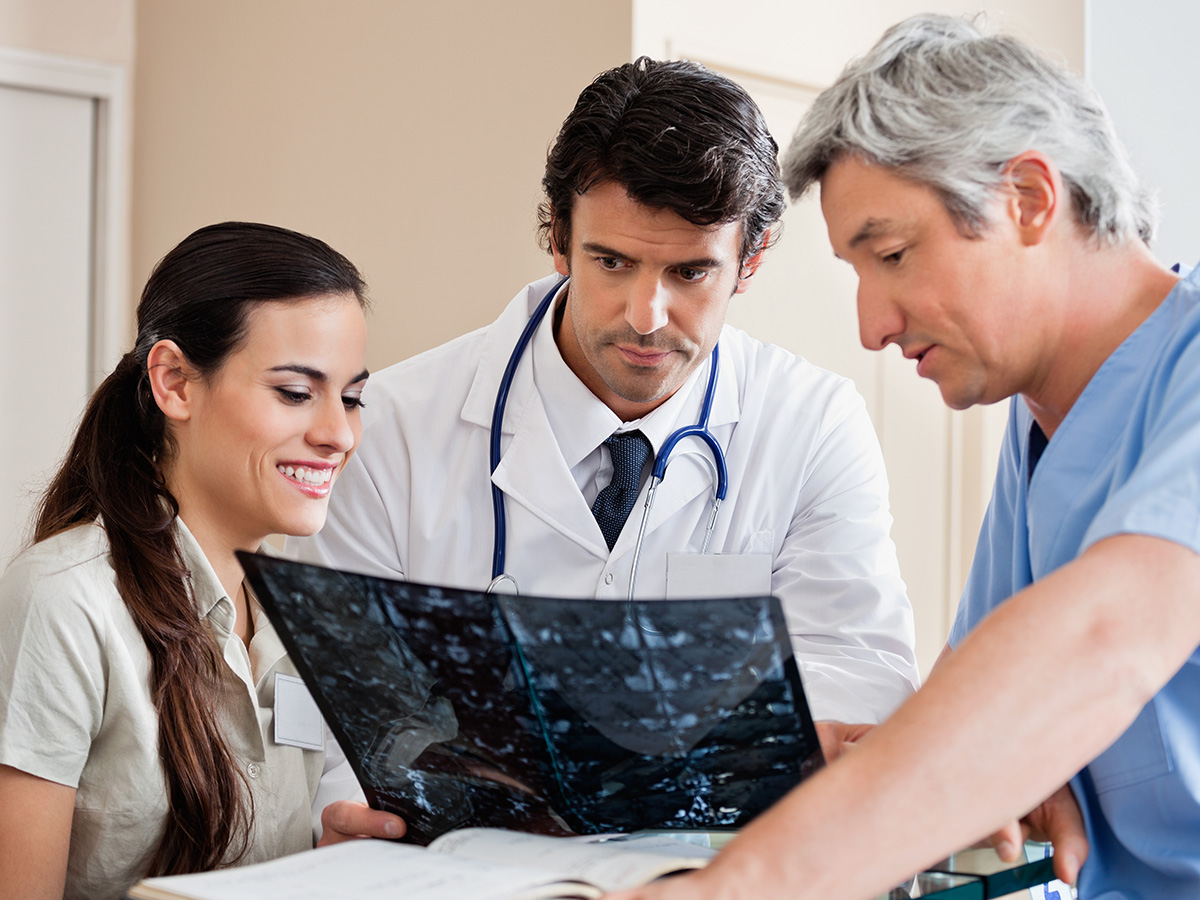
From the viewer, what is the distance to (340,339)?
4.59 ft

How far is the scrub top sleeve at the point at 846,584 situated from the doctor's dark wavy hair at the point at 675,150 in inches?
13.0

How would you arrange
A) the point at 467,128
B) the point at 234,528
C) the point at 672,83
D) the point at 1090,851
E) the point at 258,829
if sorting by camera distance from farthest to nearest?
the point at 467,128 → the point at 672,83 → the point at 234,528 → the point at 258,829 → the point at 1090,851

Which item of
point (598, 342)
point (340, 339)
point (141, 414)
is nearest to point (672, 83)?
point (598, 342)

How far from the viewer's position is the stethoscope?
5.53 ft

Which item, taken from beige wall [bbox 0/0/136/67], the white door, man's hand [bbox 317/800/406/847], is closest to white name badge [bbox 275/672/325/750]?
man's hand [bbox 317/800/406/847]

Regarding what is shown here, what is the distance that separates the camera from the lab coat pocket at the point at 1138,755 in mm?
938

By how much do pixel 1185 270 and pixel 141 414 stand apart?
1116 mm

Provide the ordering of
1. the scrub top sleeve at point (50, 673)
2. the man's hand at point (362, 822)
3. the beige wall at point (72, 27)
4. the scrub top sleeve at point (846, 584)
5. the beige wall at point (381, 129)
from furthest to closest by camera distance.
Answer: the beige wall at point (72, 27) → the beige wall at point (381, 129) → the scrub top sleeve at point (846, 584) → the scrub top sleeve at point (50, 673) → the man's hand at point (362, 822)

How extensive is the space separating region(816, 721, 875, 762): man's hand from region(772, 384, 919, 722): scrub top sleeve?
111 millimetres

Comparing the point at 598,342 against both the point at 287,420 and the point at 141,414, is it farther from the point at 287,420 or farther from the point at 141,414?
the point at 141,414

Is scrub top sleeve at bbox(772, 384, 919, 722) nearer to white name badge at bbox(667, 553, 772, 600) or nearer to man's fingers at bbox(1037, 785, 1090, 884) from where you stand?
white name badge at bbox(667, 553, 772, 600)

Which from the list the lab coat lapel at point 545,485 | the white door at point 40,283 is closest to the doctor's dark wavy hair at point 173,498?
the lab coat lapel at point 545,485

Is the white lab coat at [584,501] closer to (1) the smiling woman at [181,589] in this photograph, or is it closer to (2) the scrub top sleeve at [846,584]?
(2) the scrub top sleeve at [846,584]

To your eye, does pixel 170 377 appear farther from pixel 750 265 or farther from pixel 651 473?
pixel 750 265
